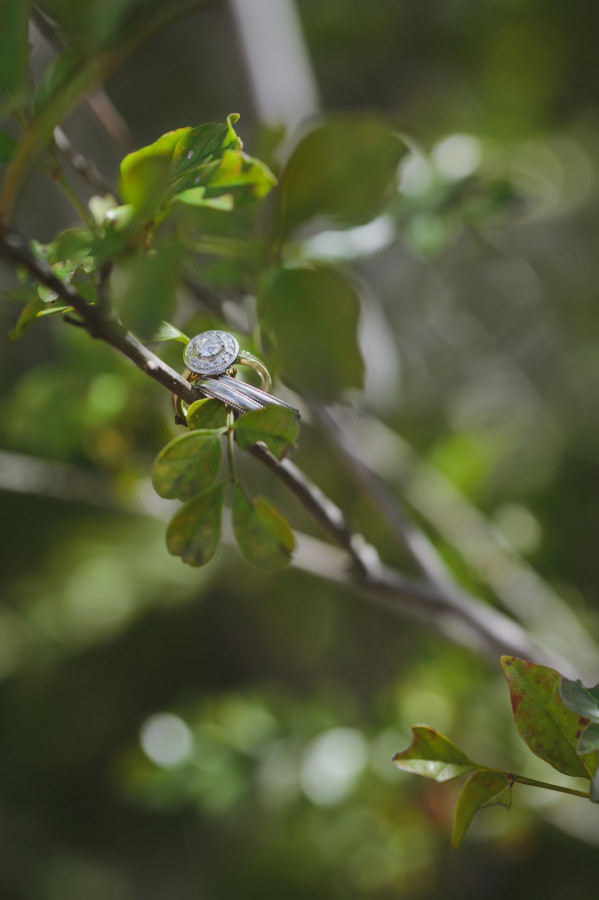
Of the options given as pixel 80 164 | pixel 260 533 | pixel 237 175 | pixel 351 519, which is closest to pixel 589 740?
pixel 260 533

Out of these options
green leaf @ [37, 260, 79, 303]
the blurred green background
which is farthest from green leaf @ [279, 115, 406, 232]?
green leaf @ [37, 260, 79, 303]

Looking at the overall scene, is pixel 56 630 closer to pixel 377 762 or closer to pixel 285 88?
pixel 377 762

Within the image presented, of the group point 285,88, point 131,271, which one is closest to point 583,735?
point 131,271

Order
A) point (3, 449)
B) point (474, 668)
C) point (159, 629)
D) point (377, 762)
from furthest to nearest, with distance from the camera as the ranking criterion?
point (159, 629) → point (3, 449) → point (474, 668) → point (377, 762)

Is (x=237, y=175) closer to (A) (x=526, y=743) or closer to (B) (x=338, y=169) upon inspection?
(B) (x=338, y=169)

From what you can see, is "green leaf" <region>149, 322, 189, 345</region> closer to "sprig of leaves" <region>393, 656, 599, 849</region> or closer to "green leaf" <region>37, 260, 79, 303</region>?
"green leaf" <region>37, 260, 79, 303</region>

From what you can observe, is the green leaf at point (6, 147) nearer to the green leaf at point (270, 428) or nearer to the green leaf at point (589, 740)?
the green leaf at point (270, 428)

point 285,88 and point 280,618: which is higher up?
point 285,88
